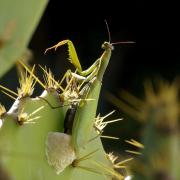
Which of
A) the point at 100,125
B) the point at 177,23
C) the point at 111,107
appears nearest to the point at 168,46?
the point at 177,23

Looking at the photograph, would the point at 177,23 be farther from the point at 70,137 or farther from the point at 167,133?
the point at 167,133

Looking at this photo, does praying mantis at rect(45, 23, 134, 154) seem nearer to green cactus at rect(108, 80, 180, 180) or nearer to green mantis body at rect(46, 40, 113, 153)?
green mantis body at rect(46, 40, 113, 153)

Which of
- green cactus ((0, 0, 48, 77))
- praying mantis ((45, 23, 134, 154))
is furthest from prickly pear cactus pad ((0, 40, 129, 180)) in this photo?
green cactus ((0, 0, 48, 77))

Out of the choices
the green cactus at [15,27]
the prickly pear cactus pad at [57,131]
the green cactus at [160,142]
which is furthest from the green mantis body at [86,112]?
the green cactus at [160,142]

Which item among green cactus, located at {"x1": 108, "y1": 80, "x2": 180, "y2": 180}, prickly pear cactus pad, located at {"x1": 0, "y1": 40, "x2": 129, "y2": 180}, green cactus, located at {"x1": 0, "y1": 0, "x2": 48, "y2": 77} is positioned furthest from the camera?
prickly pear cactus pad, located at {"x1": 0, "y1": 40, "x2": 129, "y2": 180}

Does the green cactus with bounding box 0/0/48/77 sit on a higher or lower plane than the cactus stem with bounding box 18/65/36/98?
higher

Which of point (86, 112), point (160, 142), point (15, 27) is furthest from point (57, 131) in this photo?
point (160, 142)

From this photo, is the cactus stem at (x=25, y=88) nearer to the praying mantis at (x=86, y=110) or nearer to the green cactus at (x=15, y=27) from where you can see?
the praying mantis at (x=86, y=110)

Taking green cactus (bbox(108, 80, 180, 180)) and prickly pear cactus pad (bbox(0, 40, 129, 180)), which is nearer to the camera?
green cactus (bbox(108, 80, 180, 180))
